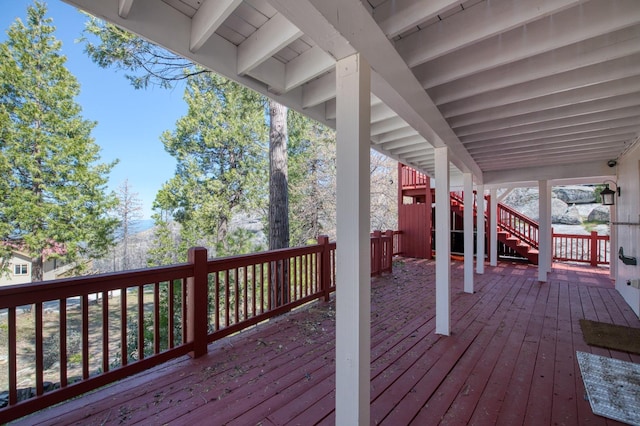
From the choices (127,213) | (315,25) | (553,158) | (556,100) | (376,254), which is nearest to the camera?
(315,25)

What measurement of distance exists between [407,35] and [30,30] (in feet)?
47.4

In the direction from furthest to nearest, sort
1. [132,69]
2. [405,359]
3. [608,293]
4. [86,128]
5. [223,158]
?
1. [223,158]
2. [86,128]
3. [132,69]
4. [608,293]
5. [405,359]

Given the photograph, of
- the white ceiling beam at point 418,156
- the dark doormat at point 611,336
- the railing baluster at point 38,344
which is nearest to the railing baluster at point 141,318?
the railing baluster at point 38,344

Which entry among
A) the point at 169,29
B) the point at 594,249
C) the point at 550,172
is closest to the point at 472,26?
the point at 169,29

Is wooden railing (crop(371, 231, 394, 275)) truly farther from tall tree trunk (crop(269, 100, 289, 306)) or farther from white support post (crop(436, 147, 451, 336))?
white support post (crop(436, 147, 451, 336))

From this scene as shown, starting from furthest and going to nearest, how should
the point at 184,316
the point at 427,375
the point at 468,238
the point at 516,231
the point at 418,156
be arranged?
1. the point at 516,231
2. the point at 418,156
3. the point at 468,238
4. the point at 184,316
5. the point at 427,375

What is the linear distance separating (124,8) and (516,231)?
985 cm

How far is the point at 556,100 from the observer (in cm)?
239

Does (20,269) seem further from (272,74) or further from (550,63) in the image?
(550,63)

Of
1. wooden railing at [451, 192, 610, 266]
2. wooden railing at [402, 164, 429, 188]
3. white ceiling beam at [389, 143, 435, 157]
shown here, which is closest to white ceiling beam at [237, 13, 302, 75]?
white ceiling beam at [389, 143, 435, 157]

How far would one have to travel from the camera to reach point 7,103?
29.6 ft

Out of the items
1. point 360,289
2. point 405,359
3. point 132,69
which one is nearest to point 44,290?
point 360,289

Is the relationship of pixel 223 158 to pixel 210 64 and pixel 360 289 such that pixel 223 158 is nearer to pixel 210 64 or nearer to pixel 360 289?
pixel 210 64

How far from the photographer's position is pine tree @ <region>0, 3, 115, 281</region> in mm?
8969
